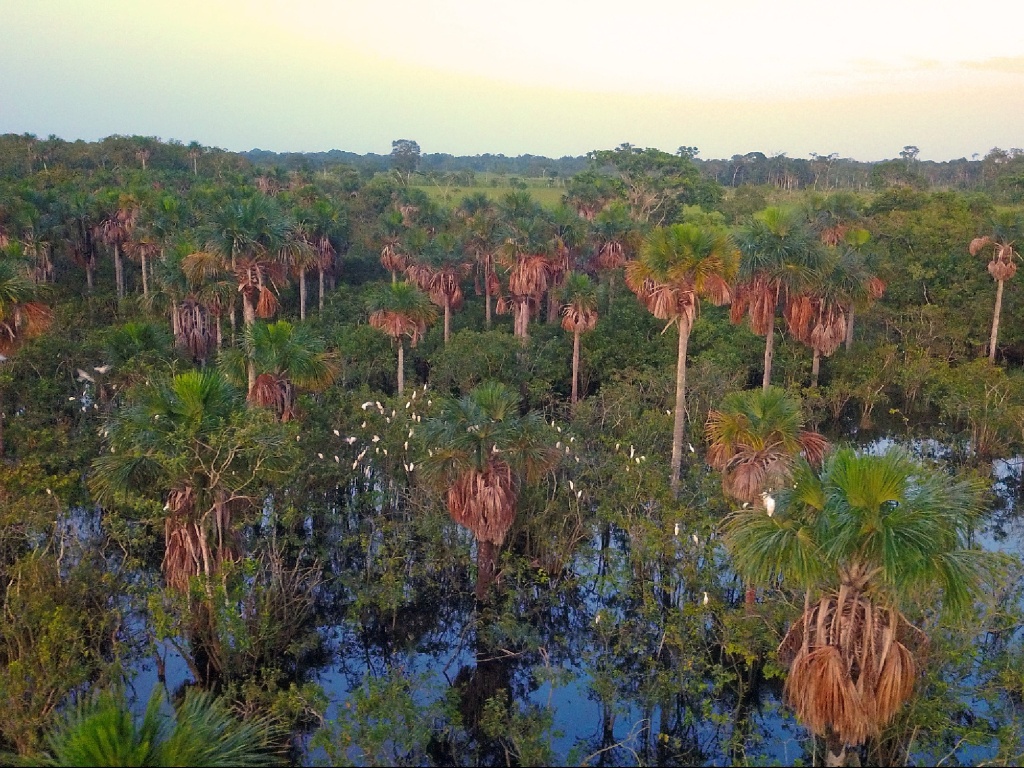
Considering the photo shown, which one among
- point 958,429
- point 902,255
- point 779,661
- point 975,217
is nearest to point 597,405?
point 958,429

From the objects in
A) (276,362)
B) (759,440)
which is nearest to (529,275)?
(276,362)

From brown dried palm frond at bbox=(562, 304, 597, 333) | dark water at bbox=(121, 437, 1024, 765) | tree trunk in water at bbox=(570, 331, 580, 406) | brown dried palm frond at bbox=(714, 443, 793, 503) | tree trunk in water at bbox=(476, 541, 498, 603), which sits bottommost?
dark water at bbox=(121, 437, 1024, 765)

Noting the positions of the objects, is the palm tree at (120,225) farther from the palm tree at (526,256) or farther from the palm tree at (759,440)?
the palm tree at (759,440)

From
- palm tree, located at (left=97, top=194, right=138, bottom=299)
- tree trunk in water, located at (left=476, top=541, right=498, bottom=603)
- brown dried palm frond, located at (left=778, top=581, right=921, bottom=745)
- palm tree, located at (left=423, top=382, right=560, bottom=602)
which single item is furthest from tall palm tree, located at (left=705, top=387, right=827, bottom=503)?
palm tree, located at (left=97, top=194, right=138, bottom=299)

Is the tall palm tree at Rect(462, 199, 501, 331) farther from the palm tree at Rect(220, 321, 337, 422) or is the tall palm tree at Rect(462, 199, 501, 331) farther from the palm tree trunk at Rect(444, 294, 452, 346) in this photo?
the palm tree at Rect(220, 321, 337, 422)

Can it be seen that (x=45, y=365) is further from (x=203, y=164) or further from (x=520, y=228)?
(x=203, y=164)

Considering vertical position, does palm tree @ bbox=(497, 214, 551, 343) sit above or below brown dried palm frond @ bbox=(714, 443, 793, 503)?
above

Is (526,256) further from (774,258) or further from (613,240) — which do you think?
(774,258)
